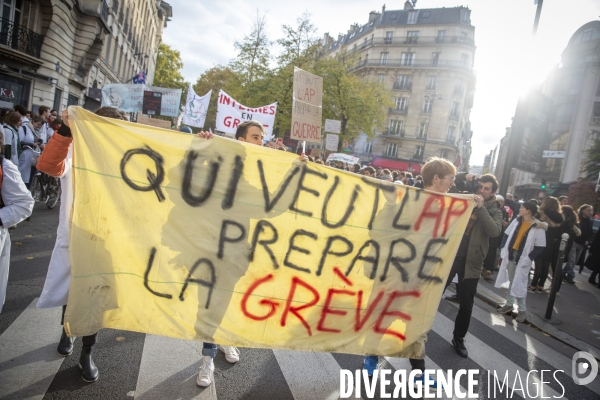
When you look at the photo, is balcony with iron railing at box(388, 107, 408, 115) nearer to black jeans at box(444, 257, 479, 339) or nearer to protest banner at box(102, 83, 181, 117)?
protest banner at box(102, 83, 181, 117)

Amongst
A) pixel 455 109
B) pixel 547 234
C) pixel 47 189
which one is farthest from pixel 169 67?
pixel 547 234

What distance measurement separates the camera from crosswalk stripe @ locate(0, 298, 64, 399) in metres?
2.65

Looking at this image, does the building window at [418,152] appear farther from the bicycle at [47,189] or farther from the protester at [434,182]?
the protester at [434,182]

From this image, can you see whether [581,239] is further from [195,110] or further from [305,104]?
[195,110]

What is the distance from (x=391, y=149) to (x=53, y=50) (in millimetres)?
37665

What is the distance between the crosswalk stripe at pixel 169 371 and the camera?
2.81 metres

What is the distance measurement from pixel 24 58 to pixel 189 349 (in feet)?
58.1

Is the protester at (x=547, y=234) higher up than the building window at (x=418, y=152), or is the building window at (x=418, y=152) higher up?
the building window at (x=418, y=152)

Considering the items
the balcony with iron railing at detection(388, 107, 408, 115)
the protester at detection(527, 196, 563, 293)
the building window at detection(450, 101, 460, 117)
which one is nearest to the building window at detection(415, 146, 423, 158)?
the balcony with iron railing at detection(388, 107, 408, 115)

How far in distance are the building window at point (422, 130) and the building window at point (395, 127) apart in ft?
7.23

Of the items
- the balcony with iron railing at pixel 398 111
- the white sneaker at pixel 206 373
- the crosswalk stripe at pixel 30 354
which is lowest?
the crosswalk stripe at pixel 30 354

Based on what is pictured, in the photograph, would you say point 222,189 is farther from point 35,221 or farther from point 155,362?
point 35,221

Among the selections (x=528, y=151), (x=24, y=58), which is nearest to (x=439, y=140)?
(x=528, y=151)

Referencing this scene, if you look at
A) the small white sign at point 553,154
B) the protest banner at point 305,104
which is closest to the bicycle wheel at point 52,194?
the protest banner at point 305,104
